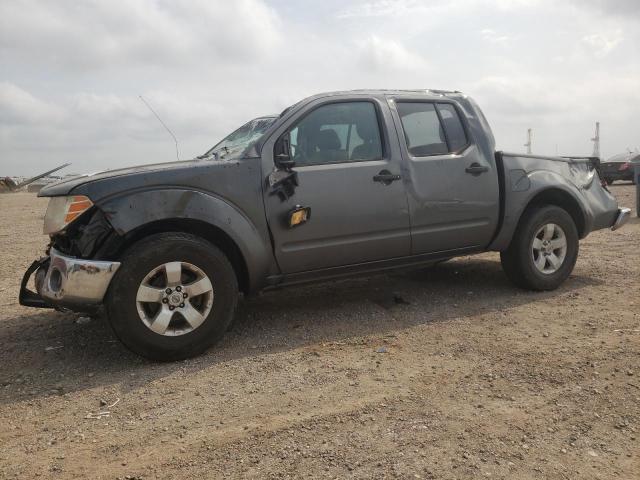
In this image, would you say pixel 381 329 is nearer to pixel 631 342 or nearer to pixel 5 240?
pixel 631 342

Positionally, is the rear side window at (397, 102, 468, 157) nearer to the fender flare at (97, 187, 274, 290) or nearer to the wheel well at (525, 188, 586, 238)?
the wheel well at (525, 188, 586, 238)

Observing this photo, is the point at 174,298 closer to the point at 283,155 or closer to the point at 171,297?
the point at 171,297

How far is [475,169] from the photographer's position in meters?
4.86

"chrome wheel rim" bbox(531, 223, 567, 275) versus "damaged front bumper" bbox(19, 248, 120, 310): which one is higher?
"damaged front bumper" bbox(19, 248, 120, 310)

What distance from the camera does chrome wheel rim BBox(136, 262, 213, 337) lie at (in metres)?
3.61

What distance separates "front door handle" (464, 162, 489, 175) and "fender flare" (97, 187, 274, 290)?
6.44 feet

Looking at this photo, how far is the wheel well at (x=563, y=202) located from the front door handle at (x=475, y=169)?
2.39 ft

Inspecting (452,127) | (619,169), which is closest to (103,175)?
(452,127)

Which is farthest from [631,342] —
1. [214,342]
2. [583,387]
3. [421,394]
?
[214,342]

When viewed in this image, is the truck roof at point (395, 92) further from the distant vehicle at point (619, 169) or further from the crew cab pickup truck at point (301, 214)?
the distant vehicle at point (619, 169)

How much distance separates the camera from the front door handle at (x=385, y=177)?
4.39m

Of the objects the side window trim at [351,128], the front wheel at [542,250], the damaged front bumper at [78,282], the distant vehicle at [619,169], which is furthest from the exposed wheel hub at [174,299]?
the distant vehicle at [619,169]

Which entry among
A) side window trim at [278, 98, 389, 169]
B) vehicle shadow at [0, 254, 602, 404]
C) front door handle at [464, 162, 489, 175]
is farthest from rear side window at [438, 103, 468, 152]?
vehicle shadow at [0, 254, 602, 404]

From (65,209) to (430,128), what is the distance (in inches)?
119
